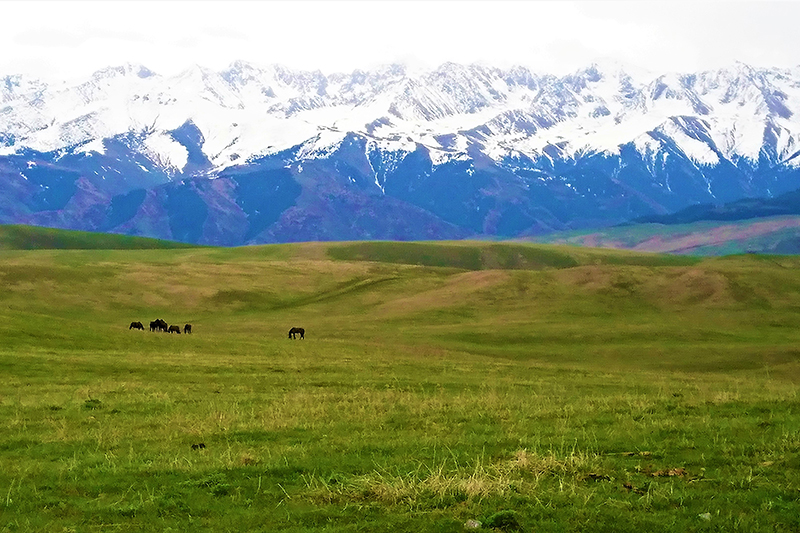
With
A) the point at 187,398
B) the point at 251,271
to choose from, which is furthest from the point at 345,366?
the point at 251,271

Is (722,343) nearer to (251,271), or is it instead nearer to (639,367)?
(639,367)

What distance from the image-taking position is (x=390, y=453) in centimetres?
2066

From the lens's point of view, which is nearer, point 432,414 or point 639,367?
point 432,414

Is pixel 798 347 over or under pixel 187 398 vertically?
under

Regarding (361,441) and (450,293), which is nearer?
(361,441)

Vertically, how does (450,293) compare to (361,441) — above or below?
below

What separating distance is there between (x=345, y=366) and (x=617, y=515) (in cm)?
3789

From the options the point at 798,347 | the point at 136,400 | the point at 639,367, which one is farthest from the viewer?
the point at 798,347

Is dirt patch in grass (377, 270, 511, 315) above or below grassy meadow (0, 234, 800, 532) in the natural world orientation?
below

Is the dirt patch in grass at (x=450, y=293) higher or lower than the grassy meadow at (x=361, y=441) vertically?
lower

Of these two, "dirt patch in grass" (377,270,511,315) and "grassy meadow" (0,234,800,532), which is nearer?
"grassy meadow" (0,234,800,532)

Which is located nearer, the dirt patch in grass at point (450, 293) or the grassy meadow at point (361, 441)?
the grassy meadow at point (361, 441)

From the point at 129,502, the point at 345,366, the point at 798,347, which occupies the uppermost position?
the point at 129,502

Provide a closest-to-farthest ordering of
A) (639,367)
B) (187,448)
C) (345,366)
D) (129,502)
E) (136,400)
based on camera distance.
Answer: (129,502) → (187,448) → (136,400) → (345,366) → (639,367)
